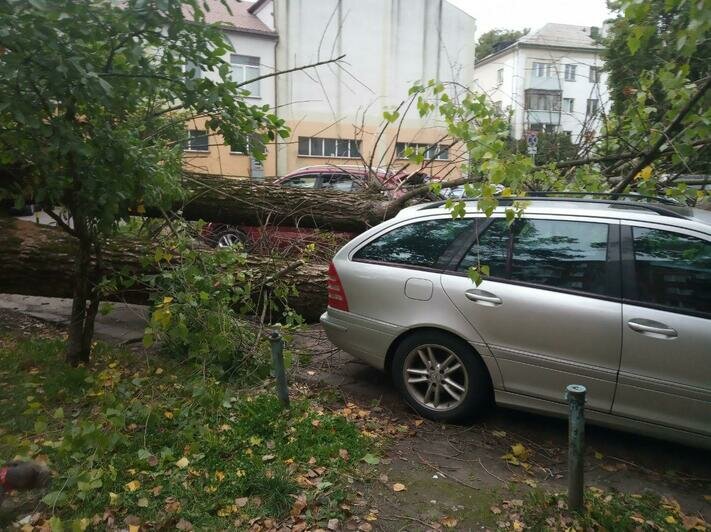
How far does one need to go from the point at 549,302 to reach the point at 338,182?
581cm

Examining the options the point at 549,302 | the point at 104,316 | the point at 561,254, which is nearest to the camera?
the point at 549,302

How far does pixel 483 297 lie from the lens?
12.4 ft

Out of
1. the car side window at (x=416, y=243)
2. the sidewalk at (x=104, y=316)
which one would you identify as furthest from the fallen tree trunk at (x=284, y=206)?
the car side window at (x=416, y=243)

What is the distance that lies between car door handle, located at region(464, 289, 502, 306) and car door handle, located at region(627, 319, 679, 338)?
82 cm

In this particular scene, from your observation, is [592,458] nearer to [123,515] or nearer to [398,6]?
[123,515]

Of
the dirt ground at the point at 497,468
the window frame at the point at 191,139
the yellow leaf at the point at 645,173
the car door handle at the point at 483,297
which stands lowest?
the dirt ground at the point at 497,468

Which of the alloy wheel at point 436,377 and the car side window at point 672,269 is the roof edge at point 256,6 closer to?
the alloy wheel at point 436,377

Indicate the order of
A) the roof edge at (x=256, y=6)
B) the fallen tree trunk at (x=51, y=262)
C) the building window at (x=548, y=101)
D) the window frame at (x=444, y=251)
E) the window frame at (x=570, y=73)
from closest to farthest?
the window frame at (x=444, y=251)
the fallen tree trunk at (x=51, y=262)
the window frame at (x=570, y=73)
the building window at (x=548, y=101)
the roof edge at (x=256, y=6)

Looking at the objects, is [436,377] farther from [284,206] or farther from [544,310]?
[284,206]

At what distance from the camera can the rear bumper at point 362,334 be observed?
4.25 m

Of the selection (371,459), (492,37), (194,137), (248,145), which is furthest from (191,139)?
(492,37)

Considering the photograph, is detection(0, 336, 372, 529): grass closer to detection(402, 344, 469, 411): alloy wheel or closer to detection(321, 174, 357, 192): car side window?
detection(402, 344, 469, 411): alloy wheel

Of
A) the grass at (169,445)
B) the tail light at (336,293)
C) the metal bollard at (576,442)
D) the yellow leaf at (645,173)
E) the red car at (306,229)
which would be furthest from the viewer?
the red car at (306,229)

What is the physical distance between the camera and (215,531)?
280 cm
